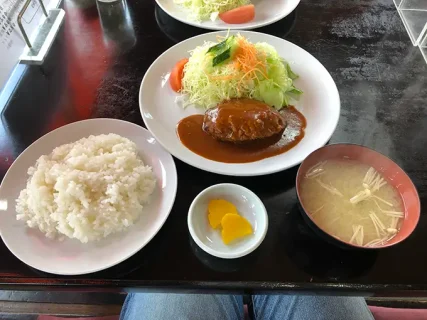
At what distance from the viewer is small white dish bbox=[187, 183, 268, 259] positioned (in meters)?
1.24

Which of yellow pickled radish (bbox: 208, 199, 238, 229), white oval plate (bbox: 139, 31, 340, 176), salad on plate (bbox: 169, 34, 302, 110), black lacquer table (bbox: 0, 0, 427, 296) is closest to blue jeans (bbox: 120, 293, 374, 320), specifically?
black lacquer table (bbox: 0, 0, 427, 296)

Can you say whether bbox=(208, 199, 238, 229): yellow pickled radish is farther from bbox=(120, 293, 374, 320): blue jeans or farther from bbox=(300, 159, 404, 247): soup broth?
bbox=(120, 293, 374, 320): blue jeans

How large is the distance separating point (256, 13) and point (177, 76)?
0.73 metres

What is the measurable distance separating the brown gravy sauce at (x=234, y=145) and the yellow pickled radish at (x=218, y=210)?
230 mm

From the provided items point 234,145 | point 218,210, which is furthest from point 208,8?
point 218,210

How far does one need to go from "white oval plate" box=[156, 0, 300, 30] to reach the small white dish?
1072mm

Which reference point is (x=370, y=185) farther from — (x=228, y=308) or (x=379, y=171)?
(x=228, y=308)

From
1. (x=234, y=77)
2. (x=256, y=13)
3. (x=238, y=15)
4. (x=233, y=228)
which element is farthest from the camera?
(x=256, y=13)

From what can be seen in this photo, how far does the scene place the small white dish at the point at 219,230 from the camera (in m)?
1.24

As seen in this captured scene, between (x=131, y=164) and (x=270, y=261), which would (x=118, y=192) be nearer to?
(x=131, y=164)

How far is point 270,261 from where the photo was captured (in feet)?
4.19

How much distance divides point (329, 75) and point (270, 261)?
98cm

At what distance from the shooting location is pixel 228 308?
159 cm

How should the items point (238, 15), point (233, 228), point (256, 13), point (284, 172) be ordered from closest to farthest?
point (233, 228) → point (284, 172) → point (238, 15) → point (256, 13)
